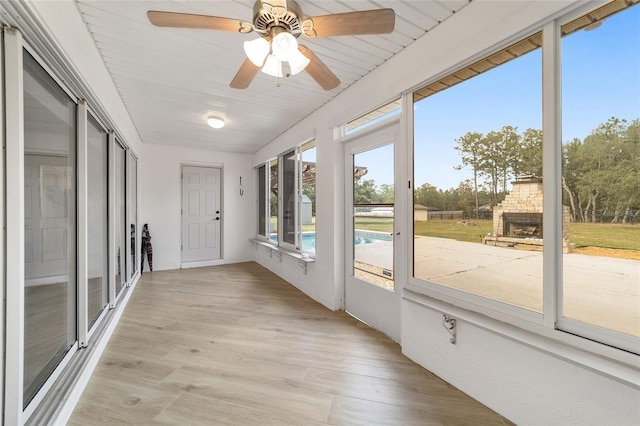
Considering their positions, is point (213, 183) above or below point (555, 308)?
above

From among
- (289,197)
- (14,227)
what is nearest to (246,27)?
(14,227)

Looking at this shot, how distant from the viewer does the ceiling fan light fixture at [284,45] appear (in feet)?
4.45

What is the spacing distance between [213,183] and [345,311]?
398 cm

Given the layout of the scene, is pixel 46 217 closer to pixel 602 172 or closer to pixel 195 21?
pixel 195 21

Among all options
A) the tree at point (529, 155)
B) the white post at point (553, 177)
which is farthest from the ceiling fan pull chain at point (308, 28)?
the tree at point (529, 155)

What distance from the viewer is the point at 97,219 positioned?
7.99ft

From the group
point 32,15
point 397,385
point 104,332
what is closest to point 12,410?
point 104,332

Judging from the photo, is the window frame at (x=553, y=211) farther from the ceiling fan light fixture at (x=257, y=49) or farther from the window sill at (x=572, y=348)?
the ceiling fan light fixture at (x=257, y=49)

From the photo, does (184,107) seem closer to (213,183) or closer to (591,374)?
(213,183)

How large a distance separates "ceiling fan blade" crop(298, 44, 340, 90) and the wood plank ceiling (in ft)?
0.75

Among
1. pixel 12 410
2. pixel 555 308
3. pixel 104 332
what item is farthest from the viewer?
pixel 104 332

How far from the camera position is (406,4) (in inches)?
66.7

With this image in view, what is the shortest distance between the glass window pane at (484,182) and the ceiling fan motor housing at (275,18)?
1.16 metres

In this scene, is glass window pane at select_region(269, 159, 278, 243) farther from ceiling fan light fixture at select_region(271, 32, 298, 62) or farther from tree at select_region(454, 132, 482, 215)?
ceiling fan light fixture at select_region(271, 32, 298, 62)
